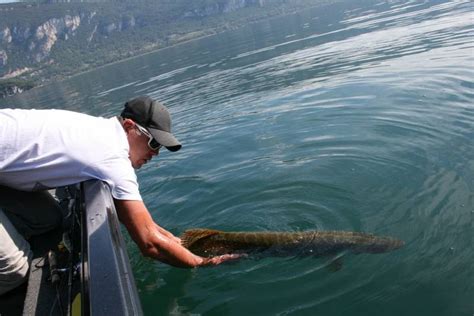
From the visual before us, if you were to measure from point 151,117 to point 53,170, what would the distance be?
3.87ft

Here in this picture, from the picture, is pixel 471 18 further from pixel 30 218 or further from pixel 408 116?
pixel 30 218

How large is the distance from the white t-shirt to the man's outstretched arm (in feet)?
0.36

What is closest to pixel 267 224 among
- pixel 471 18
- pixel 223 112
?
pixel 223 112

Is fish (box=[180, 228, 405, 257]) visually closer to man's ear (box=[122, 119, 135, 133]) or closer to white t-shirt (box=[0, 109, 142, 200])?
man's ear (box=[122, 119, 135, 133])

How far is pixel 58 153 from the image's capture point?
3.31 meters

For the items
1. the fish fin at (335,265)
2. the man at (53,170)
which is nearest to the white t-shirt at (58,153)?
the man at (53,170)

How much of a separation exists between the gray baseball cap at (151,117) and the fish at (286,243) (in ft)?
6.32

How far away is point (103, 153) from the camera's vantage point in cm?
342

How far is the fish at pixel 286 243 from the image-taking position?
584cm

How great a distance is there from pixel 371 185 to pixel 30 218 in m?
6.08

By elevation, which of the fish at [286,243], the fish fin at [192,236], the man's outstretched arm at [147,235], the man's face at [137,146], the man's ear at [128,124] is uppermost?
the man's ear at [128,124]

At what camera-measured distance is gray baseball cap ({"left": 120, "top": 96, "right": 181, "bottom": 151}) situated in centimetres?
424

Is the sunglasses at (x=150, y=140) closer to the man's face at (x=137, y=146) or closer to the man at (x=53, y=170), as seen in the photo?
the man's face at (x=137, y=146)

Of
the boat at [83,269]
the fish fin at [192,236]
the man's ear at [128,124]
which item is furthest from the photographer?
the fish fin at [192,236]
